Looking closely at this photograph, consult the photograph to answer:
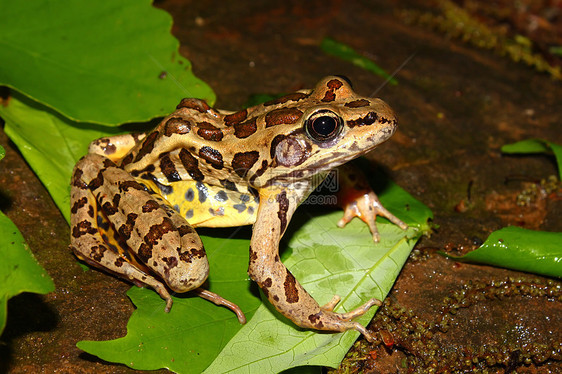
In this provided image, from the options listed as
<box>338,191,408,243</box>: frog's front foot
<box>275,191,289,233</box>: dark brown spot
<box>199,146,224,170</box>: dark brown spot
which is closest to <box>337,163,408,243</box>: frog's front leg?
<box>338,191,408,243</box>: frog's front foot

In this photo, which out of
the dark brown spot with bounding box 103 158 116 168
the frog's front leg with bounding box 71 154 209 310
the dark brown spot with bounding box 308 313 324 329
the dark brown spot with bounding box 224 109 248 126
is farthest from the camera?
the dark brown spot with bounding box 103 158 116 168

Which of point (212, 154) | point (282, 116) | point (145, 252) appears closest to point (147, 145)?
point (212, 154)

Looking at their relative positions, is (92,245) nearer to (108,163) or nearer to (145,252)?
(145,252)

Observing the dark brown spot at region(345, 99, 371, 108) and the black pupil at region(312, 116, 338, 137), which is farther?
the dark brown spot at region(345, 99, 371, 108)

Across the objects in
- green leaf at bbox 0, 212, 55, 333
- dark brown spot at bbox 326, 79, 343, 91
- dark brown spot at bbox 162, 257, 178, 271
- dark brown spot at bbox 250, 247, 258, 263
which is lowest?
dark brown spot at bbox 250, 247, 258, 263

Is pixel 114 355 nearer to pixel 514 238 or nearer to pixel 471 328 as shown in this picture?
pixel 471 328

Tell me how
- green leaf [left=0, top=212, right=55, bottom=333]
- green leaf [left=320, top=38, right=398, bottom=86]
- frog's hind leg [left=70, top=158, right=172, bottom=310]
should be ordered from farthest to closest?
1. green leaf [left=320, top=38, right=398, bottom=86]
2. frog's hind leg [left=70, top=158, right=172, bottom=310]
3. green leaf [left=0, top=212, right=55, bottom=333]

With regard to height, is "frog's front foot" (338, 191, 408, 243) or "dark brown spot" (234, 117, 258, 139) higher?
"dark brown spot" (234, 117, 258, 139)

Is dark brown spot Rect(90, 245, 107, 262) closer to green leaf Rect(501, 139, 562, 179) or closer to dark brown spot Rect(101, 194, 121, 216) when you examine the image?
dark brown spot Rect(101, 194, 121, 216)
